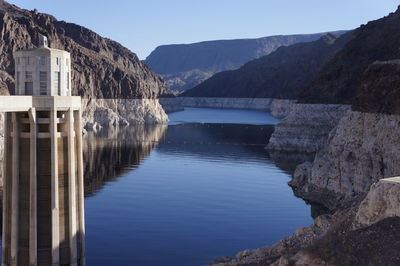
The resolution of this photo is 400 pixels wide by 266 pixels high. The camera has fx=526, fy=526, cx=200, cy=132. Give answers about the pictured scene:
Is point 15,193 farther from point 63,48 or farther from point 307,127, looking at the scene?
point 63,48

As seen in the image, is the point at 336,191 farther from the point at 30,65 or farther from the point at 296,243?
the point at 30,65

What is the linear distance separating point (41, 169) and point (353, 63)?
8369 centimetres

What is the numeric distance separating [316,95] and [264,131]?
5070 centimetres

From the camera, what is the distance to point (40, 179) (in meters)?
27.3

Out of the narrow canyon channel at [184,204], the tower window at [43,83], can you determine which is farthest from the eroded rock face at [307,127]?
the tower window at [43,83]

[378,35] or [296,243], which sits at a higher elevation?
[378,35]

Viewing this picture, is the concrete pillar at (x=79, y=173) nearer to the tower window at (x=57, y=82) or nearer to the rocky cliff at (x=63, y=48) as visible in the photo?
the tower window at (x=57, y=82)

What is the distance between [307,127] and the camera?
321 ft

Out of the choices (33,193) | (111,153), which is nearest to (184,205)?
(33,193)

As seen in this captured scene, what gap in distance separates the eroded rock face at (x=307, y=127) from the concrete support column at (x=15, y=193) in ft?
234

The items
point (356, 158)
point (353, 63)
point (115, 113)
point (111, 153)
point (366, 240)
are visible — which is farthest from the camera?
point (115, 113)

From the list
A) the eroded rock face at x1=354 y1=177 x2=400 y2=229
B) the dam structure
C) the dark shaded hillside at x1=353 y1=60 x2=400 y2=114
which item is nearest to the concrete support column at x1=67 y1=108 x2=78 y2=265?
the dam structure

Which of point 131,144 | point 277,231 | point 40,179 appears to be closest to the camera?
point 40,179

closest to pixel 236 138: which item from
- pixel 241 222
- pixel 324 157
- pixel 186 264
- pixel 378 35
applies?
pixel 378 35
